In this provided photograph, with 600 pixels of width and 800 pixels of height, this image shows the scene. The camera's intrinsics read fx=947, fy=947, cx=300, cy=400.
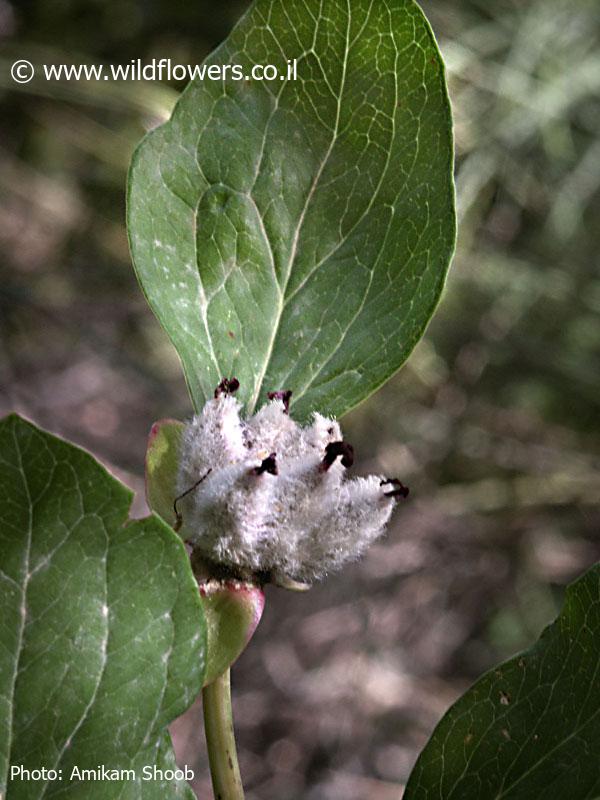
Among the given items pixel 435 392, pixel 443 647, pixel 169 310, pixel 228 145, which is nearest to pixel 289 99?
pixel 228 145

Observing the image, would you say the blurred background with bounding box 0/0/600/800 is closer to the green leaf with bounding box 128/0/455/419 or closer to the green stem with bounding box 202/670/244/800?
the green leaf with bounding box 128/0/455/419

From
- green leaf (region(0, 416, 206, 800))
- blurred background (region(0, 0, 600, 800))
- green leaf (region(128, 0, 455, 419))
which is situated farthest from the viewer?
blurred background (region(0, 0, 600, 800))

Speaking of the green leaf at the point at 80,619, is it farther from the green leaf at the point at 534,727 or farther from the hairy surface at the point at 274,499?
the green leaf at the point at 534,727

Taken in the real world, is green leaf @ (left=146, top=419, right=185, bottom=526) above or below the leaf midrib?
below

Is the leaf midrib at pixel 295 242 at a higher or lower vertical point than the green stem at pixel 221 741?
higher

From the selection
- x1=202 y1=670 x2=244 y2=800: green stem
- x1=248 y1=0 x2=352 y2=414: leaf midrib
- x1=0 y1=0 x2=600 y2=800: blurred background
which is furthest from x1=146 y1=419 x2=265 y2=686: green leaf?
x1=0 y1=0 x2=600 y2=800: blurred background

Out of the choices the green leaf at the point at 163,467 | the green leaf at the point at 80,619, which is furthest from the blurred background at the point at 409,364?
the green leaf at the point at 80,619

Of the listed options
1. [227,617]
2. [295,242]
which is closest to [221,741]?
[227,617]

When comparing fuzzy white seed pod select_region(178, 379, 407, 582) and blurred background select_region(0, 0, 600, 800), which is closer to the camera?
fuzzy white seed pod select_region(178, 379, 407, 582)
